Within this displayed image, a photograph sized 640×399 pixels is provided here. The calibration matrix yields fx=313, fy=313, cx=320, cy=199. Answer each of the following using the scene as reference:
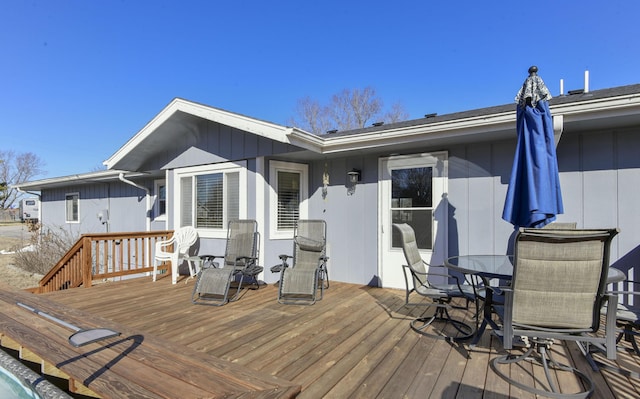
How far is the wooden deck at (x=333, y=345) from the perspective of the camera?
7.13 ft

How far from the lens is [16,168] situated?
33625 mm

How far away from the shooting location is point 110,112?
50.4 ft

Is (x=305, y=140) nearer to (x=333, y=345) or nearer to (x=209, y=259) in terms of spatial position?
(x=209, y=259)

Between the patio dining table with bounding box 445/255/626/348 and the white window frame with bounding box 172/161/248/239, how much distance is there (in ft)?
11.8

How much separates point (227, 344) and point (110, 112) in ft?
54.5

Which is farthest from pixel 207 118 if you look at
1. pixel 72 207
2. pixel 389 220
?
pixel 72 207

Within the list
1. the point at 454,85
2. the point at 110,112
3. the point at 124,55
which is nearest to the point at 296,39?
the point at 124,55

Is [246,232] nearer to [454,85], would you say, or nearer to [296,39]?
[296,39]

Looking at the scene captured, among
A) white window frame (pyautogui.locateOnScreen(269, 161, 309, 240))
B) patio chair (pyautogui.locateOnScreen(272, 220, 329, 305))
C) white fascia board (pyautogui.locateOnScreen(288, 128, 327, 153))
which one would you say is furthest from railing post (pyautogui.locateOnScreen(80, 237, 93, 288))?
white fascia board (pyautogui.locateOnScreen(288, 128, 327, 153))

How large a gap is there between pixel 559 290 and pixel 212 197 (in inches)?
213

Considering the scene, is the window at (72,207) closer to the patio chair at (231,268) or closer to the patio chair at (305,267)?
the patio chair at (231,268)

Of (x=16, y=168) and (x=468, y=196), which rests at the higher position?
(x=16, y=168)

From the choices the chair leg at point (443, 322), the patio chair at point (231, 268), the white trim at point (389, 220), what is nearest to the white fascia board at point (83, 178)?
the patio chair at point (231, 268)

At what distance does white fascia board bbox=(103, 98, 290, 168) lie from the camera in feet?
14.9
